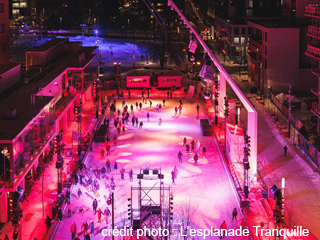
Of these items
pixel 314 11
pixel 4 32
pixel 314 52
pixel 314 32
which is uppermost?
Answer: pixel 314 11

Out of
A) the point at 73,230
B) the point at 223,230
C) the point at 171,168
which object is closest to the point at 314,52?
the point at 171,168

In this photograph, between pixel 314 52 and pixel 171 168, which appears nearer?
pixel 171 168

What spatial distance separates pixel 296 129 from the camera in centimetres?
5425

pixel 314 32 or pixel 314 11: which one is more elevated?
pixel 314 11

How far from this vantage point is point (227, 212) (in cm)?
3678

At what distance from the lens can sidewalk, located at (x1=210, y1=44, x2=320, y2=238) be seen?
117 feet

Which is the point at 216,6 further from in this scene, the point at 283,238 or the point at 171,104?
the point at 283,238

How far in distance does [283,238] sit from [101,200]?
1343 centimetres

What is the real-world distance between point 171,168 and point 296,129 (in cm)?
1538

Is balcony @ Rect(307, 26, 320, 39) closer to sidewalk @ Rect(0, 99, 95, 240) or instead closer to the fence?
the fence

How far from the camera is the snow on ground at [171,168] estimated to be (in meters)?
36.2

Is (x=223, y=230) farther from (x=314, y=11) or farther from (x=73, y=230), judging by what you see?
(x=314, y=11)

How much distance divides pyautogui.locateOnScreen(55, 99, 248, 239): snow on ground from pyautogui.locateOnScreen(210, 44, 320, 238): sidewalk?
3.65 m

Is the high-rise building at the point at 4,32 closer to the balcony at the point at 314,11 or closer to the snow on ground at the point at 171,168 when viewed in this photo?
the snow on ground at the point at 171,168
